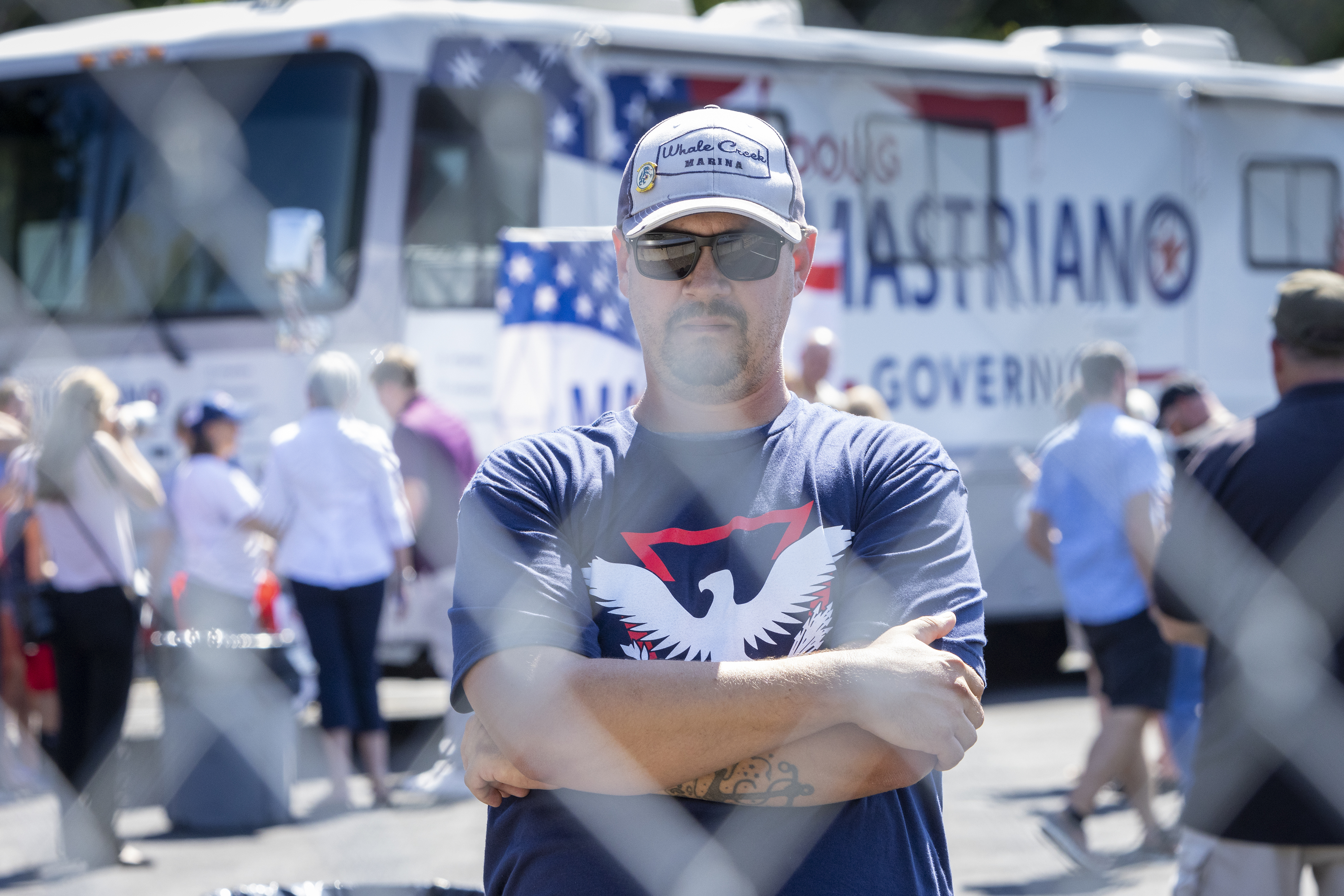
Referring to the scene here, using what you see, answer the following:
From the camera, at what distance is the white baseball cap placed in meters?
1.91

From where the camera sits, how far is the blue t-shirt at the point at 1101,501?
554 centimetres

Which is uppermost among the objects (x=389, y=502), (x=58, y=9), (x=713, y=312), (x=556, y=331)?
(x=58, y=9)

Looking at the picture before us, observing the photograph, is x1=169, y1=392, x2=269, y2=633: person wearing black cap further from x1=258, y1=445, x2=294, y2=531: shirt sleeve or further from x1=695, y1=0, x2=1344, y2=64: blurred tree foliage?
x1=695, y1=0, x2=1344, y2=64: blurred tree foliage

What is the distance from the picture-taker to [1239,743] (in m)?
3.19

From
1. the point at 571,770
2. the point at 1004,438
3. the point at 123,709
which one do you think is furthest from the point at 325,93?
the point at 571,770

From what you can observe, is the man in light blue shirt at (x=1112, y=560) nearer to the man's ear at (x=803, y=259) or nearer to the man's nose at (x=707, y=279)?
the man's ear at (x=803, y=259)

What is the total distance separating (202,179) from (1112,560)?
469 cm

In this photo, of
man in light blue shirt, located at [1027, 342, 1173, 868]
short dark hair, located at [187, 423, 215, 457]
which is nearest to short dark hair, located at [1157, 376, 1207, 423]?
man in light blue shirt, located at [1027, 342, 1173, 868]

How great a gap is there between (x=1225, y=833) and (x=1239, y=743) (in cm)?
19

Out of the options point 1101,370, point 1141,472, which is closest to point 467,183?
point 1101,370

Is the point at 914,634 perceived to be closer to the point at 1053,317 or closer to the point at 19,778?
the point at 19,778

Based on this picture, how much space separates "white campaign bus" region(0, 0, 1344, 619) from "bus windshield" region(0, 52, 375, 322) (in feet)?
0.05

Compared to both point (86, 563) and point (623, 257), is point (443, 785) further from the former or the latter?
point (623, 257)

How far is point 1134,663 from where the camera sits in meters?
5.52
